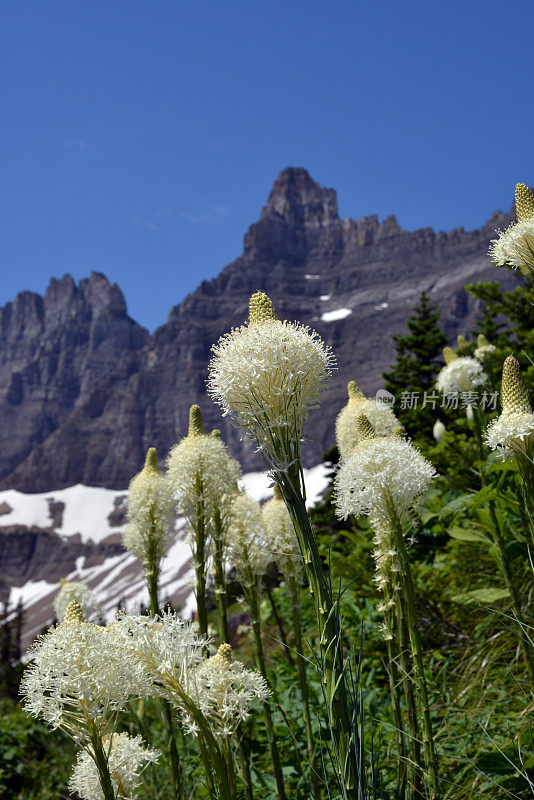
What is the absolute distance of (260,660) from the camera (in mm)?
2773

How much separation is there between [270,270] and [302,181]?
128 feet

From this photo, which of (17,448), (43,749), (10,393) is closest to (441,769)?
(43,749)

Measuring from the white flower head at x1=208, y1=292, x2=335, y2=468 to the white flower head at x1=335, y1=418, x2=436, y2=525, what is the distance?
80 cm

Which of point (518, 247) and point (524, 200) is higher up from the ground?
point (524, 200)

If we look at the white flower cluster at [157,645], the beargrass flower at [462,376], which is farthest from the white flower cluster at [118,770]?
the beargrass flower at [462,376]

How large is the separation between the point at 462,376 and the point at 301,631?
348 cm

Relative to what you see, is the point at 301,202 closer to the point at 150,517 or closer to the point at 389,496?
the point at 150,517

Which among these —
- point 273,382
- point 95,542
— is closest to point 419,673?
point 273,382

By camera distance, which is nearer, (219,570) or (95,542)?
(219,570)

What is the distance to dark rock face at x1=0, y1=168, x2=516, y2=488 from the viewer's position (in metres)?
130

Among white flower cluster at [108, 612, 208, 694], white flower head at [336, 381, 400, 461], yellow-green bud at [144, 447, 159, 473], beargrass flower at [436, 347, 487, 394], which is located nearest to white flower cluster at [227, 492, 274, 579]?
yellow-green bud at [144, 447, 159, 473]

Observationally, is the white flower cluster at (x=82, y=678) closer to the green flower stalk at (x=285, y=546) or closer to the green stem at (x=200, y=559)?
the green stem at (x=200, y=559)

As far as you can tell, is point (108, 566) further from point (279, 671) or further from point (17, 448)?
point (279, 671)

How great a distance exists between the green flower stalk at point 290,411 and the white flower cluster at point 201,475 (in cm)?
139
